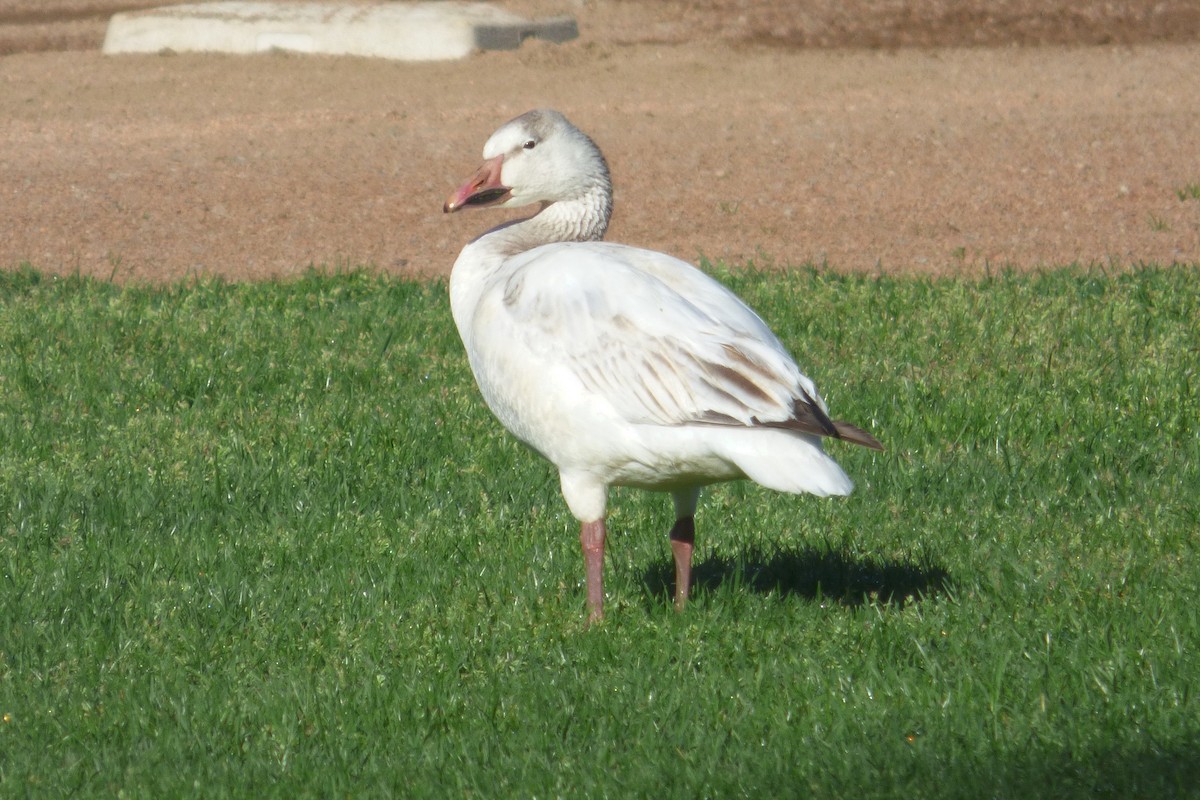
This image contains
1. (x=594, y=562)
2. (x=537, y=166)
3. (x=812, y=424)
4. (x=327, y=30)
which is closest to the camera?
(x=812, y=424)

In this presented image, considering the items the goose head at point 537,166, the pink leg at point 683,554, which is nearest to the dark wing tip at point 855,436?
the pink leg at point 683,554

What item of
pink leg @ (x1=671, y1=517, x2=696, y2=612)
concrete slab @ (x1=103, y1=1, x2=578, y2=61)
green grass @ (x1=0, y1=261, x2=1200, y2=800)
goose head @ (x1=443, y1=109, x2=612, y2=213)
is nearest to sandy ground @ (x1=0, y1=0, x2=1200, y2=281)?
concrete slab @ (x1=103, y1=1, x2=578, y2=61)

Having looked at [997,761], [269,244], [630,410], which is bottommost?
[269,244]

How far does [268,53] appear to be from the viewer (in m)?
15.2

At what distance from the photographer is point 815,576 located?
4.96 metres

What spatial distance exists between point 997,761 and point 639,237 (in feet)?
20.4

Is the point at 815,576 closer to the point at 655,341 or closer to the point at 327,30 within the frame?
the point at 655,341

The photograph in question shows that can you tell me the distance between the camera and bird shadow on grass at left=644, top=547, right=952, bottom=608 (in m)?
4.75

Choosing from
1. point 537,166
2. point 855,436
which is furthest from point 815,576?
point 537,166

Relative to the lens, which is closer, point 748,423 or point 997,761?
point 997,761

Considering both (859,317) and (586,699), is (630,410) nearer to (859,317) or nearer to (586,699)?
(586,699)

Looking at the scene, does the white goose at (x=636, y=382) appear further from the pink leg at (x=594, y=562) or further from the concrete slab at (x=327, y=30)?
the concrete slab at (x=327, y=30)

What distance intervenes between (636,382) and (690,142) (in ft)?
25.5

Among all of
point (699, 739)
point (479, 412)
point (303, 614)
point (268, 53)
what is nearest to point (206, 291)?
point (479, 412)
